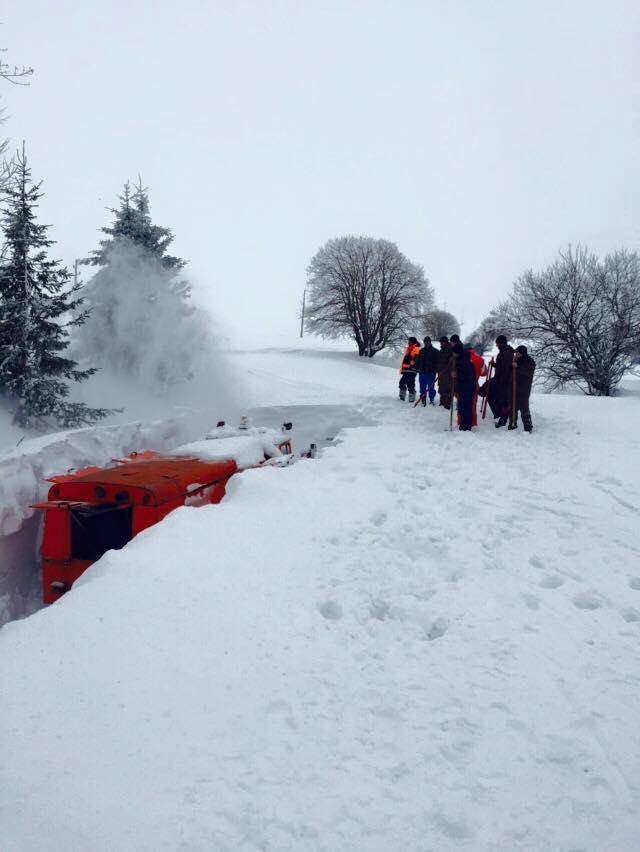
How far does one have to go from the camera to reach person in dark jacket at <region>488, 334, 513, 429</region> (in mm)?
11141

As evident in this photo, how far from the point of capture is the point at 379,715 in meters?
2.68

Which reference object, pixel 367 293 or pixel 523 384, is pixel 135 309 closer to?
pixel 523 384

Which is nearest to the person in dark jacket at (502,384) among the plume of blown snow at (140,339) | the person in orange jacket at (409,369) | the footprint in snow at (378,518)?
the person in orange jacket at (409,369)

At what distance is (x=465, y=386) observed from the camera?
36.1 ft

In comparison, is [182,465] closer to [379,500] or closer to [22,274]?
[379,500]

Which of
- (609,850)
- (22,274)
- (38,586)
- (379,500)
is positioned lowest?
(38,586)

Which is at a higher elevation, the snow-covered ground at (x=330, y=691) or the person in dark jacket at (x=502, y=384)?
the person in dark jacket at (x=502, y=384)

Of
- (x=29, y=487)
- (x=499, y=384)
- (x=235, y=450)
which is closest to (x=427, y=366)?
(x=499, y=384)

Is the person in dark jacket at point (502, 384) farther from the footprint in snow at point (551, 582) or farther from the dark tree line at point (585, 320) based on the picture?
the dark tree line at point (585, 320)

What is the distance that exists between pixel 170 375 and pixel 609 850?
59.9 feet

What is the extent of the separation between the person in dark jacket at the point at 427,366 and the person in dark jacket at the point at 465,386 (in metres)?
2.27

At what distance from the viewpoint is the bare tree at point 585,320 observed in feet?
77.3

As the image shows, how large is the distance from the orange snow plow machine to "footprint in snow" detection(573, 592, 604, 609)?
4066 mm

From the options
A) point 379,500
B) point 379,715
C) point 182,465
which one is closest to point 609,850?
point 379,715
